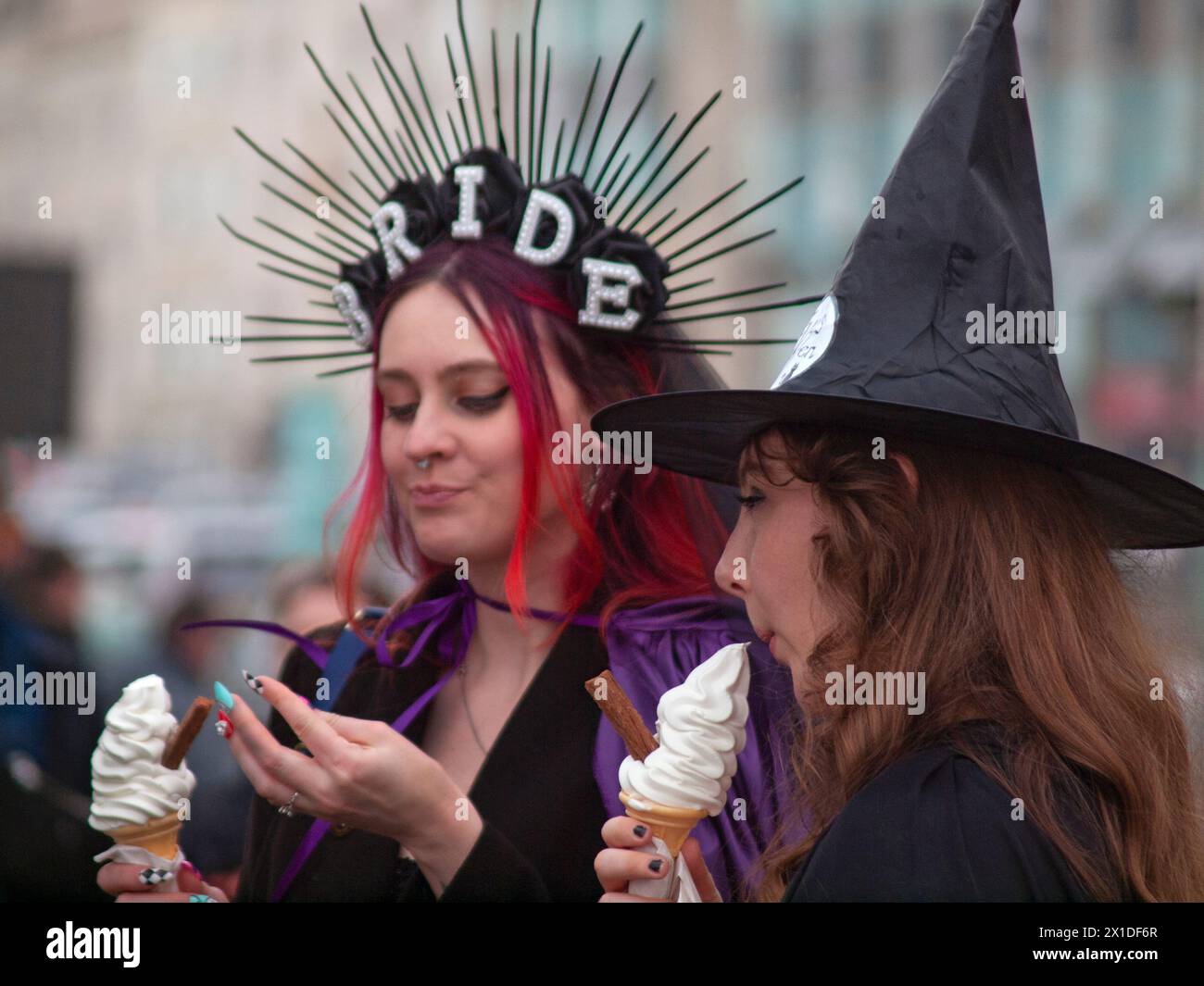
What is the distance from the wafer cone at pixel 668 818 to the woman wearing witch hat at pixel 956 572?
0.04 meters

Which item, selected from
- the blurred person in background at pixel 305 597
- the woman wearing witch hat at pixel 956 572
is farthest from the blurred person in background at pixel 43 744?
the woman wearing witch hat at pixel 956 572

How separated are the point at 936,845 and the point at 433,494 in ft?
3.29

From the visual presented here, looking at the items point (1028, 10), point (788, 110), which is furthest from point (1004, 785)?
point (788, 110)

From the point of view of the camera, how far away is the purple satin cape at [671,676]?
2.10 m

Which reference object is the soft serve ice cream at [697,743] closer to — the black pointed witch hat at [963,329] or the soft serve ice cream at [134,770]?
the black pointed witch hat at [963,329]

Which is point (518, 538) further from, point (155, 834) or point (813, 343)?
point (155, 834)

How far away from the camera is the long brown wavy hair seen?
1650mm

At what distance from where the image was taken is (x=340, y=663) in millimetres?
2438

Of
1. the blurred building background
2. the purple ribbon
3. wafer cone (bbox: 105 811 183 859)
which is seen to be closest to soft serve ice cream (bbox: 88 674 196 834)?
wafer cone (bbox: 105 811 183 859)

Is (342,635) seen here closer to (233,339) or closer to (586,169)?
(233,339)

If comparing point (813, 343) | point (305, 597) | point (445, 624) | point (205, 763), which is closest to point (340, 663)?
point (445, 624)

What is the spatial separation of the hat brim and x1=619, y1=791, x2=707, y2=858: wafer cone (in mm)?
510

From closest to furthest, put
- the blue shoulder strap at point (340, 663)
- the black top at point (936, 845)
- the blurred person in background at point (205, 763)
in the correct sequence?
the black top at point (936, 845)
the blue shoulder strap at point (340, 663)
the blurred person in background at point (205, 763)

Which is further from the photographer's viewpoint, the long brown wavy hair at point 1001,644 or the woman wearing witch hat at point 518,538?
the woman wearing witch hat at point 518,538
